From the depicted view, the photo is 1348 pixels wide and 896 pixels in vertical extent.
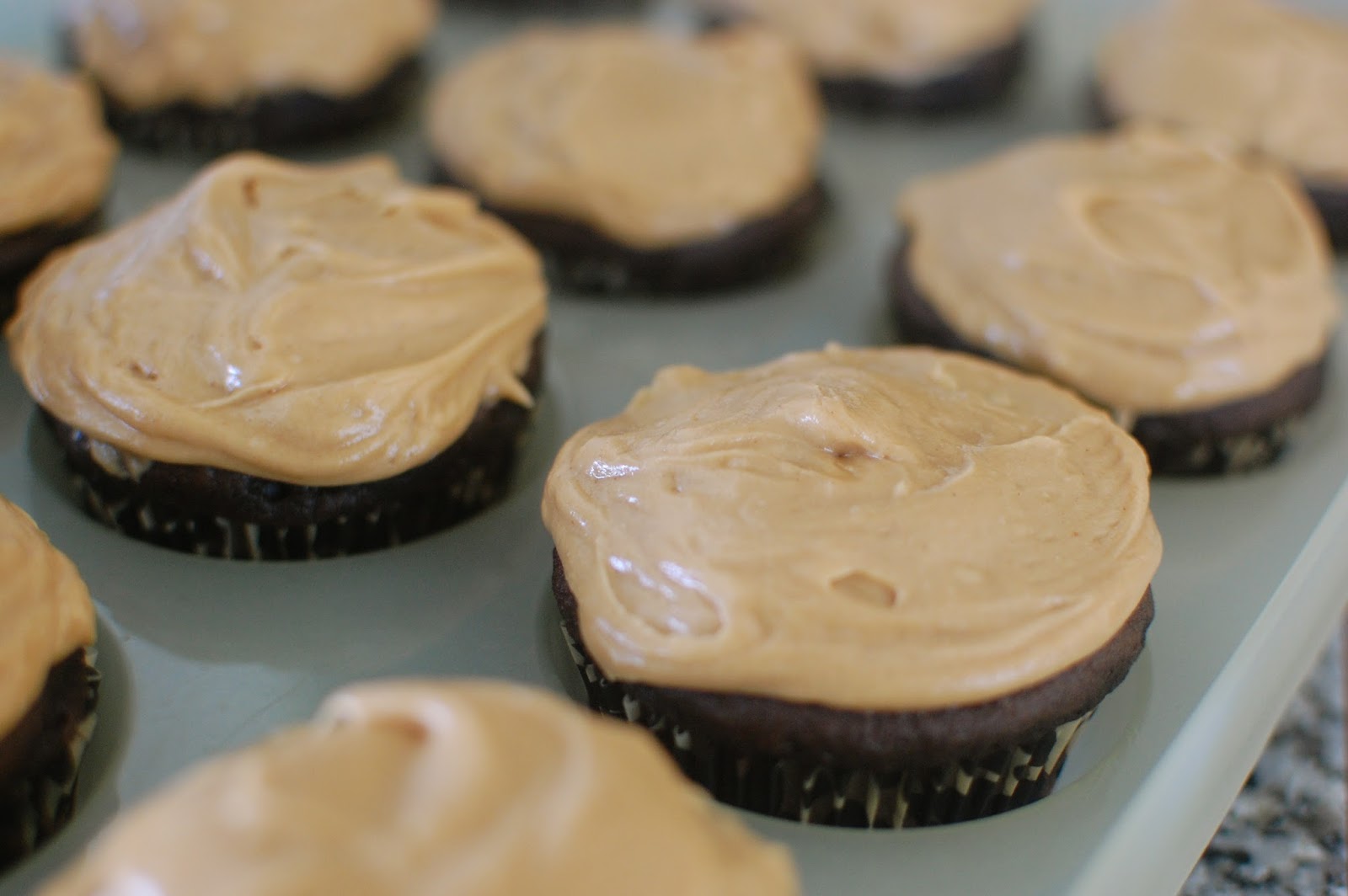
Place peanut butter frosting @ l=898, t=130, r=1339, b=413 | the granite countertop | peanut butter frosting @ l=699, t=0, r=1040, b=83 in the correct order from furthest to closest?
peanut butter frosting @ l=699, t=0, r=1040, b=83
peanut butter frosting @ l=898, t=130, r=1339, b=413
the granite countertop

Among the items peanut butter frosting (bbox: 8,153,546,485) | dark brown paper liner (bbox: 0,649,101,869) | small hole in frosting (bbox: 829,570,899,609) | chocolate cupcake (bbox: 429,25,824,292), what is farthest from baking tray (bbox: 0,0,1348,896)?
small hole in frosting (bbox: 829,570,899,609)

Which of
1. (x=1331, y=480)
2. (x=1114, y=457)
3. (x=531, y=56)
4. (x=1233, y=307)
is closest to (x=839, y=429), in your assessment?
(x=1114, y=457)

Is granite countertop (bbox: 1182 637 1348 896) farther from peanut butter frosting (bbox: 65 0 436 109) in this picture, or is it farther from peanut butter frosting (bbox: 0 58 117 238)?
peanut butter frosting (bbox: 65 0 436 109)

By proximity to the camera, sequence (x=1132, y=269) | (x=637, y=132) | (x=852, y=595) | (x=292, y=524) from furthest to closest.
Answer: (x=637, y=132) < (x=1132, y=269) < (x=292, y=524) < (x=852, y=595)

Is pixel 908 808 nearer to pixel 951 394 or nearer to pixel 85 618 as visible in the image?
pixel 951 394

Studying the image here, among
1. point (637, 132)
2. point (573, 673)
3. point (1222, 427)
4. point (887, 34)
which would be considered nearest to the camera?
point (573, 673)

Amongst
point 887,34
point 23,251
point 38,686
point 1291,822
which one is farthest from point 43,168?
point 1291,822

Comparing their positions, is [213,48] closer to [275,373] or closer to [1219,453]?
[275,373]
